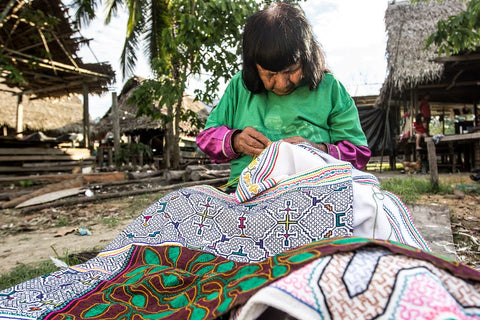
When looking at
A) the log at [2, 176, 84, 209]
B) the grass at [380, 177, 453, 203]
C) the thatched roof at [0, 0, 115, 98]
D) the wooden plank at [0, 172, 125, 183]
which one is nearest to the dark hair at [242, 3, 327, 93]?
the grass at [380, 177, 453, 203]

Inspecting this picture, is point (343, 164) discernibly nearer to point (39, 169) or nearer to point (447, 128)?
point (39, 169)

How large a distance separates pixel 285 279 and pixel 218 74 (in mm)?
6566

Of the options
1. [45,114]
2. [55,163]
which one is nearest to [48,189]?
[55,163]

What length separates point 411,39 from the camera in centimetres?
969

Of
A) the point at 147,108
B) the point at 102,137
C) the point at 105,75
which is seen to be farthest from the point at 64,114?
the point at 147,108

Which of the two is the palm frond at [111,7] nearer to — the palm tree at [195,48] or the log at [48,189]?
the palm tree at [195,48]

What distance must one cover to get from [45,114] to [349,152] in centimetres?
1839

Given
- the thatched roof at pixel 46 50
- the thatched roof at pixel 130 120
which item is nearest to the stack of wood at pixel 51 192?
the thatched roof at pixel 46 50

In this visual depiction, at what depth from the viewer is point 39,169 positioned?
30.5ft

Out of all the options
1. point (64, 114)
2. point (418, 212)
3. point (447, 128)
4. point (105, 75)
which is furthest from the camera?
point (447, 128)

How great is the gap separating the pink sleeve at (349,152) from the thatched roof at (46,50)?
8464 millimetres

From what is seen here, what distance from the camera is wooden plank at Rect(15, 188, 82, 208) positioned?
205 inches

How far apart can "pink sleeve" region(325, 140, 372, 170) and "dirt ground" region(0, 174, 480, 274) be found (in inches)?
37.5

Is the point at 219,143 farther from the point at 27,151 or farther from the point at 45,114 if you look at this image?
the point at 45,114
